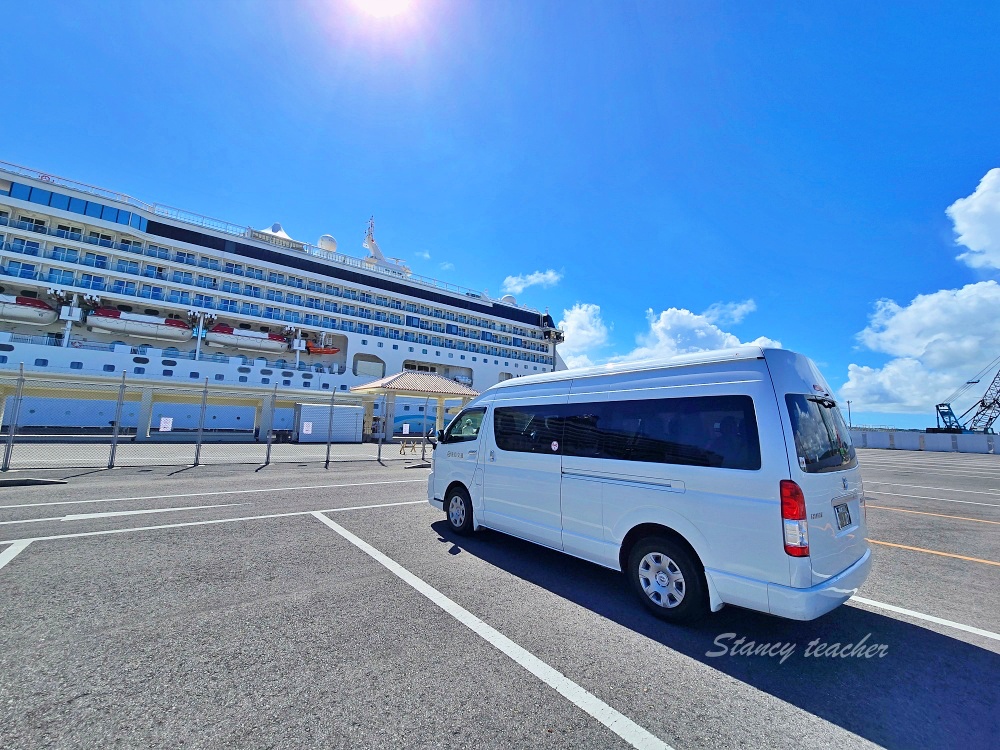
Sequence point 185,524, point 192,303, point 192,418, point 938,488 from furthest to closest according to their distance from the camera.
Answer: point 192,303 → point 192,418 → point 938,488 → point 185,524

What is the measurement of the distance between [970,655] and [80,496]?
12.1 m

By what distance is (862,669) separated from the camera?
9.09 feet

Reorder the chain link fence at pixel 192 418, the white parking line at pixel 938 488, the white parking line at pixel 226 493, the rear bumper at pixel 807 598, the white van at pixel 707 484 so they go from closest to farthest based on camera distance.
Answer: the rear bumper at pixel 807 598 → the white van at pixel 707 484 → the white parking line at pixel 226 493 → the white parking line at pixel 938 488 → the chain link fence at pixel 192 418

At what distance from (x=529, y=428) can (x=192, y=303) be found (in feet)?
131

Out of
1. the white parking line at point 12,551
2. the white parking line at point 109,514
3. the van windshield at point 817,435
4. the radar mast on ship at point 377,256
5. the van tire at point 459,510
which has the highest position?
the radar mast on ship at point 377,256

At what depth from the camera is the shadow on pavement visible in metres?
2.23

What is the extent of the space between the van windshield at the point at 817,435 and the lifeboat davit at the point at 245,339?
1595 inches

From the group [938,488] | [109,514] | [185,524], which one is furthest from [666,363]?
[938,488]

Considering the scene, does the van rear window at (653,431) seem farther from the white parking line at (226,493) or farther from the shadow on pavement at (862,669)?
the white parking line at (226,493)

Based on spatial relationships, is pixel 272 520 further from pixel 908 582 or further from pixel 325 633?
pixel 908 582

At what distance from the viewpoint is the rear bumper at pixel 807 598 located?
2768 mm

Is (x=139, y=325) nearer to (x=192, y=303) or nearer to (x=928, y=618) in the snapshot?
(x=192, y=303)

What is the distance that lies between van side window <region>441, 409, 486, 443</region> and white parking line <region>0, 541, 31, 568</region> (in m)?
4.92

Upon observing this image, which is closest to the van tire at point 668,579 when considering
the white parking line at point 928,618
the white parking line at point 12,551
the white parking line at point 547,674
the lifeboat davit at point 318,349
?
the white parking line at point 547,674
